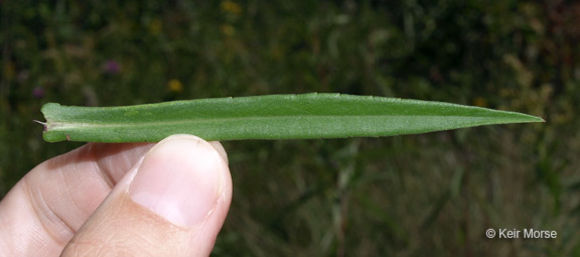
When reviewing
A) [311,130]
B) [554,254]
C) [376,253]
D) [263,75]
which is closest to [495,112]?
[311,130]

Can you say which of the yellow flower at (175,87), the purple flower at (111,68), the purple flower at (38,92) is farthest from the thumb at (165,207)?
the purple flower at (111,68)

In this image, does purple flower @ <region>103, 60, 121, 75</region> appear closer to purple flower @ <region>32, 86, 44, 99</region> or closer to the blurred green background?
the blurred green background

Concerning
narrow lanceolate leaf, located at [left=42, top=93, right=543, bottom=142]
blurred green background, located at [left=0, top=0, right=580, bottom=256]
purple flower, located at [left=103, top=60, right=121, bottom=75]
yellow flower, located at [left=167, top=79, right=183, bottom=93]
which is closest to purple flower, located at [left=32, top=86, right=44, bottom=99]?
blurred green background, located at [left=0, top=0, right=580, bottom=256]

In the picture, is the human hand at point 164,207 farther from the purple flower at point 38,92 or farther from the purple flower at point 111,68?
the purple flower at point 111,68

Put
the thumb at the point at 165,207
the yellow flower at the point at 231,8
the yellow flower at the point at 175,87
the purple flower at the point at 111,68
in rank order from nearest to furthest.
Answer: the thumb at the point at 165,207
the yellow flower at the point at 175,87
the purple flower at the point at 111,68
the yellow flower at the point at 231,8

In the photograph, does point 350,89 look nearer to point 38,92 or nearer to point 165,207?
point 165,207

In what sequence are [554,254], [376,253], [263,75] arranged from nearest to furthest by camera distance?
1. [554,254]
2. [376,253]
3. [263,75]

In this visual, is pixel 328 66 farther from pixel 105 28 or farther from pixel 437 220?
pixel 105 28
